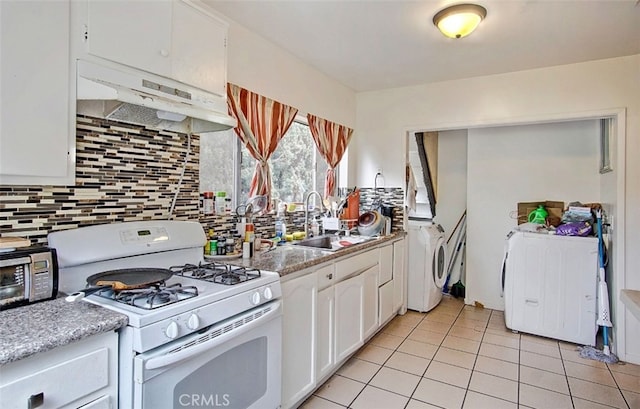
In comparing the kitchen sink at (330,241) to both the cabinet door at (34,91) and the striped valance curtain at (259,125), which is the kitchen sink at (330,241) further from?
the cabinet door at (34,91)

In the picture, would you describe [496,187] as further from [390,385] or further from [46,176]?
[46,176]

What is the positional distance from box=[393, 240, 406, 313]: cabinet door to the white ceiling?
5.52ft

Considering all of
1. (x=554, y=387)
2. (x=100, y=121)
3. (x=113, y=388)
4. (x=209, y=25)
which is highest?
(x=209, y=25)

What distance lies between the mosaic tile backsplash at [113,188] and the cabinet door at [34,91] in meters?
0.16

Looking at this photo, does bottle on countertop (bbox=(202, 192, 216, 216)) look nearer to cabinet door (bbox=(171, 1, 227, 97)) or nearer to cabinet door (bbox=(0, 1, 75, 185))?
cabinet door (bbox=(171, 1, 227, 97))

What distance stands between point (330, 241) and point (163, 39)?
197 centimetres

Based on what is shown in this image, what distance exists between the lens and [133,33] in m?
1.49

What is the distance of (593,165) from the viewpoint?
3.46 metres

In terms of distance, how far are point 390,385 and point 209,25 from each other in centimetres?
241

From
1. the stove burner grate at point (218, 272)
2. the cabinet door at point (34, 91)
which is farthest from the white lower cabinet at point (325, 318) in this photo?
the cabinet door at point (34, 91)

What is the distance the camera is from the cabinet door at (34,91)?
3.98ft

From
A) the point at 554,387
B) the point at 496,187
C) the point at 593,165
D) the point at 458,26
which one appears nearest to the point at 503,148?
the point at 496,187

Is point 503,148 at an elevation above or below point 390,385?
above

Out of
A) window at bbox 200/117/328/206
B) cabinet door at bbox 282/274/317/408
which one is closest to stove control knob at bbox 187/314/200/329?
cabinet door at bbox 282/274/317/408
